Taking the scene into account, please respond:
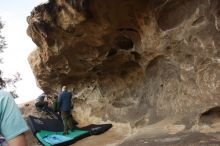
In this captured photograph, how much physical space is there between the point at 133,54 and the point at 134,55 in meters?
0.04

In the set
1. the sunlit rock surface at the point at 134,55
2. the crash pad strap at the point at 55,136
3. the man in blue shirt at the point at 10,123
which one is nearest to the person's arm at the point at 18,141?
the man in blue shirt at the point at 10,123

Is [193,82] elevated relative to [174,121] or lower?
elevated

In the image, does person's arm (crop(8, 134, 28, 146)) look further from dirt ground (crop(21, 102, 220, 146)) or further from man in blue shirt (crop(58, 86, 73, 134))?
man in blue shirt (crop(58, 86, 73, 134))

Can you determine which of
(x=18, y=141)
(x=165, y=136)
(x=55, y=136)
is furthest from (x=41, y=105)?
(x=18, y=141)

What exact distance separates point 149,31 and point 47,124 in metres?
4.27

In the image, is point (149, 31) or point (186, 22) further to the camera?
point (149, 31)

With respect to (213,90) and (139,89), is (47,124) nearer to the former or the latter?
(139,89)

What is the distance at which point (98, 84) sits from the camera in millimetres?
14508

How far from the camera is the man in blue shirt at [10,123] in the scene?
1831 mm

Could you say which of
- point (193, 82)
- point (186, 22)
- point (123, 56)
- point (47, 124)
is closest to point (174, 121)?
point (193, 82)

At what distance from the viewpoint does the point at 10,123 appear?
184 centimetres

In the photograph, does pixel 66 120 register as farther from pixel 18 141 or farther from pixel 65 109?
pixel 18 141

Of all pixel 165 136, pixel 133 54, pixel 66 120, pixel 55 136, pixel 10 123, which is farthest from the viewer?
pixel 66 120

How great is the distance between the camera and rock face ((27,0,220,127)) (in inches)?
376
